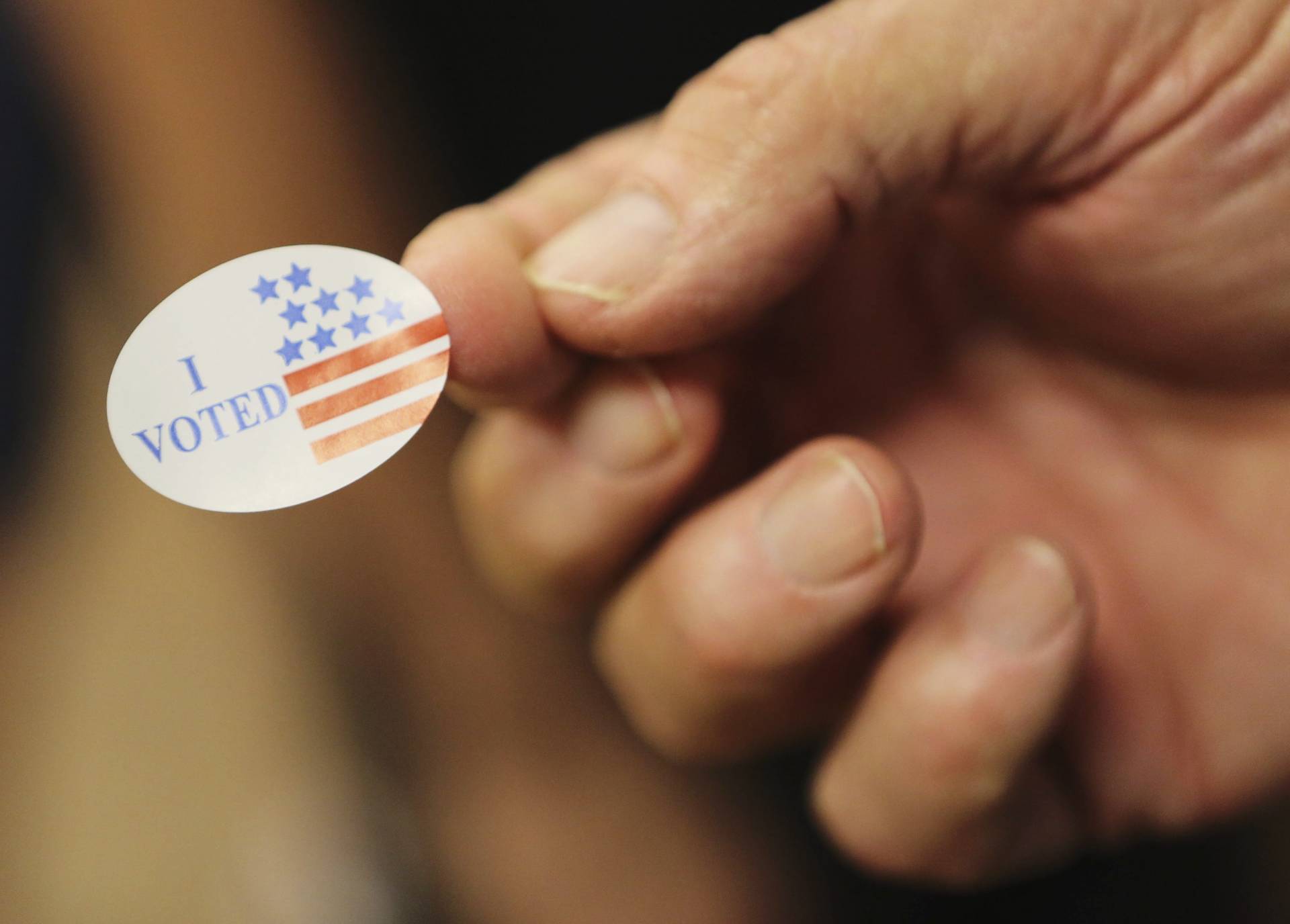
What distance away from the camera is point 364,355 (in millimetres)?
438

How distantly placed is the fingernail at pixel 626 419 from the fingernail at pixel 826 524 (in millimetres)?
92

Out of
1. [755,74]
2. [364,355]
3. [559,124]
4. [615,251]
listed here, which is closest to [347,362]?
[364,355]

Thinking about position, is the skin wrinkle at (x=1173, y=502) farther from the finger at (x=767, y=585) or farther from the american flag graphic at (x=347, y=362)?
the american flag graphic at (x=347, y=362)

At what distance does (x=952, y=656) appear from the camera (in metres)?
0.64

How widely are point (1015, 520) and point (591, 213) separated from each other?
469 mm

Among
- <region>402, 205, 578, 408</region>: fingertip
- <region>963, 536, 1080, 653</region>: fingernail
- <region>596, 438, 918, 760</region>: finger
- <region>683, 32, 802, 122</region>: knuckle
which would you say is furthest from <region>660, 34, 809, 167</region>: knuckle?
<region>963, 536, 1080, 653</region>: fingernail

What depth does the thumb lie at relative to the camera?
1.63ft

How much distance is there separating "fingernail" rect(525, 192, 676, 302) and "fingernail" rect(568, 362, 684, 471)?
0.10 m

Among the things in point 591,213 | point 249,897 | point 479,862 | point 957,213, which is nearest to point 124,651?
point 249,897

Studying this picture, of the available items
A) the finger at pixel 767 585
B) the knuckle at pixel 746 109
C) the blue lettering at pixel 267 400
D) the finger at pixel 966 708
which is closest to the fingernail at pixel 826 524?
the finger at pixel 767 585

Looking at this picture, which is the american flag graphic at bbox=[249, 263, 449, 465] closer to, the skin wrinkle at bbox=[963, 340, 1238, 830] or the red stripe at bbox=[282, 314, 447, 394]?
the red stripe at bbox=[282, 314, 447, 394]

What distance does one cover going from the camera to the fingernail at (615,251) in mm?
504

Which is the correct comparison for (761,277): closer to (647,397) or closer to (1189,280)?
(647,397)

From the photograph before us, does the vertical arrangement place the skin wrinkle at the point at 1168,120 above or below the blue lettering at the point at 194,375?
below
